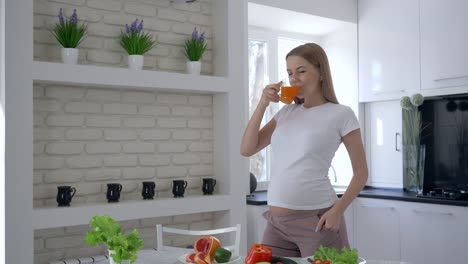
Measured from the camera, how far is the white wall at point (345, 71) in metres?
4.43

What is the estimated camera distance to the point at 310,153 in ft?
6.54

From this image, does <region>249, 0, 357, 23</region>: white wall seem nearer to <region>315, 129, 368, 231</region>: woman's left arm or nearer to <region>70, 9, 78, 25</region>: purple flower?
<region>70, 9, 78, 25</region>: purple flower

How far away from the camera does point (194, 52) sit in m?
3.01

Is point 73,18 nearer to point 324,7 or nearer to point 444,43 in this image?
point 324,7

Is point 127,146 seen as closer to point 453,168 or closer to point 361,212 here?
point 361,212

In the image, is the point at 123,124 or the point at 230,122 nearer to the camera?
the point at 123,124

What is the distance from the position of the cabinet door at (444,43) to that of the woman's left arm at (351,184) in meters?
1.97

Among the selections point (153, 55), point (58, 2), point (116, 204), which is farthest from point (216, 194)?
point (58, 2)

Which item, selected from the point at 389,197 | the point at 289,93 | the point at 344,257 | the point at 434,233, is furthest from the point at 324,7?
the point at 344,257

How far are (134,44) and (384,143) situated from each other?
2.44 metres

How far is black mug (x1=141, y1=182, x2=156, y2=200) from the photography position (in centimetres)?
283

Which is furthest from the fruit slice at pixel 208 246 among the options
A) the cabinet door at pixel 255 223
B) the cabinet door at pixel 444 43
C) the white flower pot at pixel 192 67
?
the cabinet door at pixel 444 43

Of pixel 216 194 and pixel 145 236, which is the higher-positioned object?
pixel 216 194

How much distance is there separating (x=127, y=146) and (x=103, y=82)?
42cm
